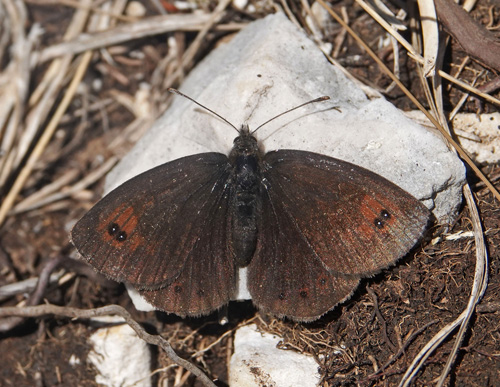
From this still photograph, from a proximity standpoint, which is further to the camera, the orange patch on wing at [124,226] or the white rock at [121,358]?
the white rock at [121,358]

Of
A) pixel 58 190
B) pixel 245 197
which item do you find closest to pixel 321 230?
pixel 245 197

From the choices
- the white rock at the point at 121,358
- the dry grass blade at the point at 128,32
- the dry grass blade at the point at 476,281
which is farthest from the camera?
the dry grass blade at the point at 128,32

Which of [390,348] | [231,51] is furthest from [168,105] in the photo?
[390,348]

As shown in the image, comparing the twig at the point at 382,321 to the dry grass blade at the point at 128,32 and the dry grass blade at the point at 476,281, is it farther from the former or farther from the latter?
the dry grass blade at the point at 128,32

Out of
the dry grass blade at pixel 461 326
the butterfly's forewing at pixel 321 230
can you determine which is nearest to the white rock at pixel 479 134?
the dry grass blade at pixel 461 326

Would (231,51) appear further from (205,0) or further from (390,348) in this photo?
(390,348)

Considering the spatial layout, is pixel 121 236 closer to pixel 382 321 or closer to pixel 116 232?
pixel 116 232
